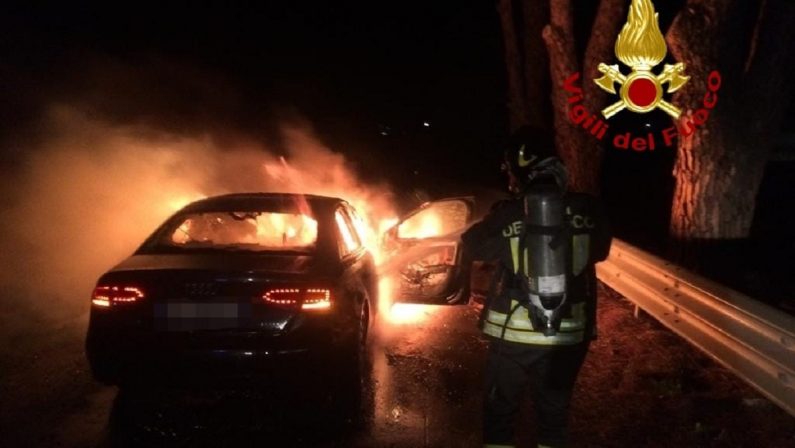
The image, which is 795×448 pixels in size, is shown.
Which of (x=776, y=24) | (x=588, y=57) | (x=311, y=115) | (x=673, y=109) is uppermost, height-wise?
(x=311, y=115)

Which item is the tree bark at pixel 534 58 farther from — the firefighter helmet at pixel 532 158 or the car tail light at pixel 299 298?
the firefighter helmet at pixel 532 158

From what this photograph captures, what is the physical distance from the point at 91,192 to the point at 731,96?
32.2 feet

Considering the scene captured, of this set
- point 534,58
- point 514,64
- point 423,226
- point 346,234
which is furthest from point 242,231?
point 514,64

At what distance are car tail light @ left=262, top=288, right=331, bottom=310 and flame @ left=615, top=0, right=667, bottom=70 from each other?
6212mm

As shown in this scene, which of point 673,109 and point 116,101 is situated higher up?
point 116,101

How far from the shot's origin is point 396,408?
15.7ft

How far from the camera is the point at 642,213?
15898mm

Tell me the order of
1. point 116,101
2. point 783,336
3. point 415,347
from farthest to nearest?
point 116,101 < point 415,347 < point 783,336

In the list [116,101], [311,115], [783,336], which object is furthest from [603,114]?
[311,115]

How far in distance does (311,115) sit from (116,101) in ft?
66.9

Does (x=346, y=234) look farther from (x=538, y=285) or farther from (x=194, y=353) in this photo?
(x=538, y=285)

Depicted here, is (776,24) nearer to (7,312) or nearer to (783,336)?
(783,336)

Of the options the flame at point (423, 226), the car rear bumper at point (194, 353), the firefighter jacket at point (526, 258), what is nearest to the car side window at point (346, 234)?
the car rear bumper at point (194, 353)

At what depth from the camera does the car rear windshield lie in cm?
514
